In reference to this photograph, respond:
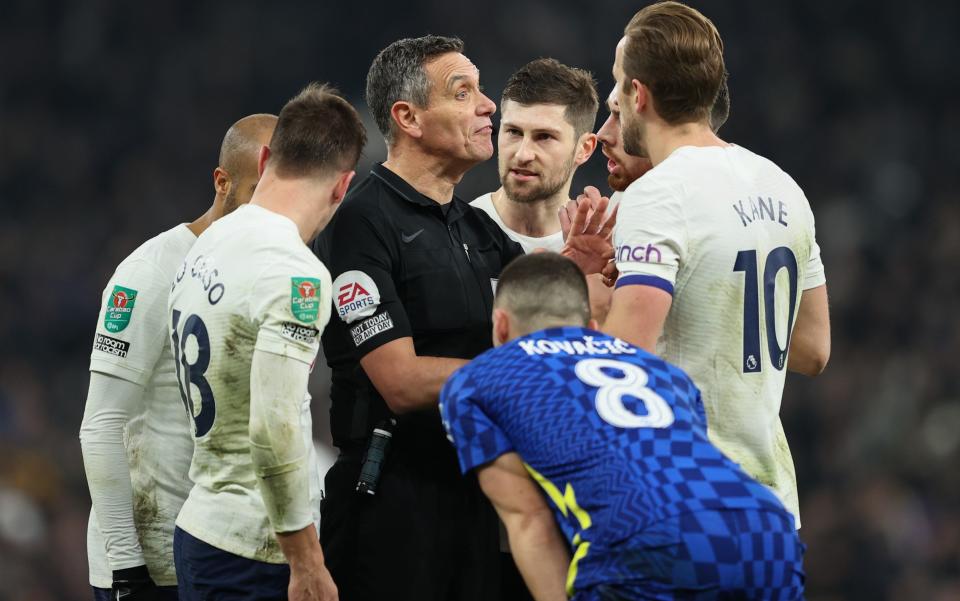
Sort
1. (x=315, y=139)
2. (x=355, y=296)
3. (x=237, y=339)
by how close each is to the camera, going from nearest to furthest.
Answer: (x=237, y=339) < (x=315, y=139) < (x=355, y=296)

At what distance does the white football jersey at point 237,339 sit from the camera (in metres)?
3.61

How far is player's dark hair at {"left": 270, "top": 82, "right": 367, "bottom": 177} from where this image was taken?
12.9 feet

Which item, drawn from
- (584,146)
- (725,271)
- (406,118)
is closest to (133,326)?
(406,118)

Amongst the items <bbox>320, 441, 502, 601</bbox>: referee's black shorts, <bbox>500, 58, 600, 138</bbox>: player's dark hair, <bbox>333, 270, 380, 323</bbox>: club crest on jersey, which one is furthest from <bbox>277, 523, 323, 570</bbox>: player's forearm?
<bbox>500, 58, 600, 138</bbox>: player's dark hair

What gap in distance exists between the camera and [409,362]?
4.13 m

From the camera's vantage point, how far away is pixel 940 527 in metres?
10.5

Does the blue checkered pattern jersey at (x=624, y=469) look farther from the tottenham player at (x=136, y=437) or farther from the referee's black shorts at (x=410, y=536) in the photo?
the tottenham player at (x=136, y=437)

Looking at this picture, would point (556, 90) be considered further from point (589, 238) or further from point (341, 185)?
point (341, 185)

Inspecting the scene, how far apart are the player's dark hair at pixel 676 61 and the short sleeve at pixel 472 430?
4.04 feet

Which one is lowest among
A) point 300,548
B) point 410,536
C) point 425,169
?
point 410,536

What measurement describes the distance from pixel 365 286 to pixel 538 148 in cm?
155

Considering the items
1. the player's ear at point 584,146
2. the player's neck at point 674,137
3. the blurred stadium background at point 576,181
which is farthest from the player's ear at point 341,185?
the blurred stadium background at point 576,181

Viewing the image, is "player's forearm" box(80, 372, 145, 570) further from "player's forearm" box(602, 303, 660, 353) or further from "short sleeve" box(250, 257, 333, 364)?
"player's forearm" box(602, 303, 660, 353)

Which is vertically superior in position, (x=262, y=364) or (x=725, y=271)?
(x=725, y=271)
